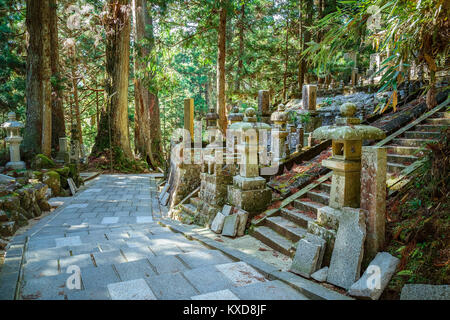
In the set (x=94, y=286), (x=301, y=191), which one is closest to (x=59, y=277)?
(x=94, y=286)

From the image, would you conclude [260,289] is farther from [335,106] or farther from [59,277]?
[335,106]

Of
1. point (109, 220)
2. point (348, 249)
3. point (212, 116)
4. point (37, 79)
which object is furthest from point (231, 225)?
point (37, 79)

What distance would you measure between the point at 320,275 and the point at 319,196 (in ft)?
7.06

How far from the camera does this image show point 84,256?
11.8ft

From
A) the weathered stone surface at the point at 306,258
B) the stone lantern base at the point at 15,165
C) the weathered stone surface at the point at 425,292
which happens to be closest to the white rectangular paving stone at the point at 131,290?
the weathered stone surface at the point at 306,258

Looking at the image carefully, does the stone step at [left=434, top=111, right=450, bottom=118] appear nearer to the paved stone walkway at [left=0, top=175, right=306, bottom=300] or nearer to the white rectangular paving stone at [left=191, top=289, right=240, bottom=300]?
the paved stone walkway at [left=0, top=175, right=306, bottom=300]

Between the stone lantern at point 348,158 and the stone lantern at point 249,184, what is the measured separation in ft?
6.31

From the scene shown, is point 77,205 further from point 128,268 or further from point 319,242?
point 319,242

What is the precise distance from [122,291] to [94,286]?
0.32m

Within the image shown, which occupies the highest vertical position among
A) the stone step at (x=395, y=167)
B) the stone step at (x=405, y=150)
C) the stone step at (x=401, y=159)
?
the stone step at (x=405, y=150)

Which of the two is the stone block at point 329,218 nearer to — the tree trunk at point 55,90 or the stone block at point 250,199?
the stone block at point 250,199

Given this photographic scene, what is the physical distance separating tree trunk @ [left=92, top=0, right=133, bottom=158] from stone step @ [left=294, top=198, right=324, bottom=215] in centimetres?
1076

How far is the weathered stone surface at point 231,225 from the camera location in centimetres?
499

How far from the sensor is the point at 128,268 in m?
3.23
